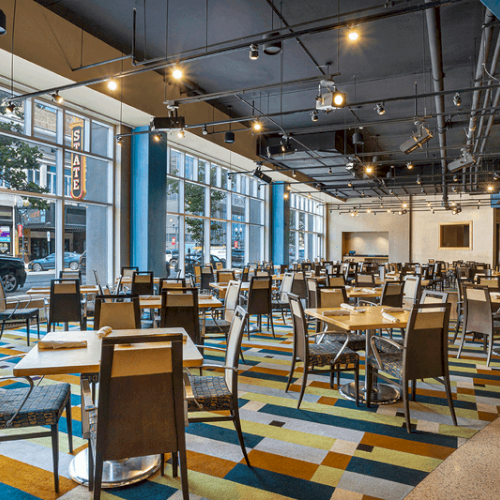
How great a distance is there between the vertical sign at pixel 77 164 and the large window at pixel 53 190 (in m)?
0.02

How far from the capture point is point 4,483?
102 inches

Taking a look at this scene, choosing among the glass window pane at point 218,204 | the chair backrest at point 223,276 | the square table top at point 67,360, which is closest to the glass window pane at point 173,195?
the glass window pane at point 218,204

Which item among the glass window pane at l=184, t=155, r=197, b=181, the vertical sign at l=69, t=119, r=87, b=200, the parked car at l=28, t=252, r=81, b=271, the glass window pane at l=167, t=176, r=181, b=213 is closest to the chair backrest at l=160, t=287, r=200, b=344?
the parked car at l=28, t=252, r=81, b=271

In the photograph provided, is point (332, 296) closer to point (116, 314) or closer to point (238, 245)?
point (116, 314)

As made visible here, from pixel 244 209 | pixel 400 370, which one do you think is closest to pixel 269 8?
pixel 400 370

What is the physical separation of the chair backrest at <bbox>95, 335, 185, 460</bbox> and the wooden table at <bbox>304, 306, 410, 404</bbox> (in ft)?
6.41

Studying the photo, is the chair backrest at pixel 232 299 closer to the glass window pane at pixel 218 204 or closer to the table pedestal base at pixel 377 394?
the table pedestal base at pixel 377 394

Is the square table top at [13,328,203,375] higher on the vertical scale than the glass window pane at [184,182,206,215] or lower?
lower

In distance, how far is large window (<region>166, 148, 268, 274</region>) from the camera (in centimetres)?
1260

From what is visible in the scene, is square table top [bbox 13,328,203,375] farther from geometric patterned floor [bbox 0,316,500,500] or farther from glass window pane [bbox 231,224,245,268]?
glass window pane [bbox 231,224,245,268]

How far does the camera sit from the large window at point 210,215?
496 inches

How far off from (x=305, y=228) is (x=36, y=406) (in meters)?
21.1

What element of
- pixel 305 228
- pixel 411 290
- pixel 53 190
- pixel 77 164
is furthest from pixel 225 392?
pixel 305 228

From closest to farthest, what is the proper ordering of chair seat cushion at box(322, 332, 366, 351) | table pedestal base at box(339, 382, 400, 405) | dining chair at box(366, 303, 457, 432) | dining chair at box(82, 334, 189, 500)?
dining chair at box(82, 334, 189, 500), dining chair at box(366, 303, 457, 432), table pedestal base at box(339, 382, 400, 405), chair seat cushion at box(322, 332, 366, 351)
